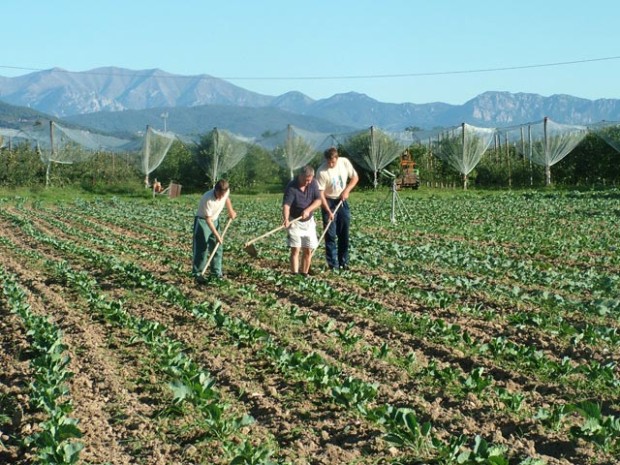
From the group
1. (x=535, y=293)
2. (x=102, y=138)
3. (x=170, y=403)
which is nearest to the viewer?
(x=170, y=403)

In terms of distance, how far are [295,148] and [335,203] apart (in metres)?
24.5

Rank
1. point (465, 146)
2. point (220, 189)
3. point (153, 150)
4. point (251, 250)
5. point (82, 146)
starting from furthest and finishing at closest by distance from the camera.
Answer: point (82, 146)
point (153, 150)
point (465, 146)
point (251, 250)
point (220, 189)

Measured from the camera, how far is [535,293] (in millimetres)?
10102

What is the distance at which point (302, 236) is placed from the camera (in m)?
11.9

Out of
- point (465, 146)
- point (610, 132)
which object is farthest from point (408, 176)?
point (610, 132)

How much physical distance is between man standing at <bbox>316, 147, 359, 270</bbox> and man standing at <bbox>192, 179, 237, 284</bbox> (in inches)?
57.0

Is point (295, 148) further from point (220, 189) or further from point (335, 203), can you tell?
point (220, 189)

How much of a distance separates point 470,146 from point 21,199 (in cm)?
1672

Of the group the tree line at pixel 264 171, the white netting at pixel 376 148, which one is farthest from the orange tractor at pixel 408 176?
the white netting at pixel 376 148

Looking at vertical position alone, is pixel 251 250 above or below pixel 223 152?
below

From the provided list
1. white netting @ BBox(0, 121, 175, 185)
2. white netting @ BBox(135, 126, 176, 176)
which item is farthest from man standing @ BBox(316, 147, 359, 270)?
white netting @ BBox(135, 126, 176, 176)

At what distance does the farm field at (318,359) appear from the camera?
209 inches

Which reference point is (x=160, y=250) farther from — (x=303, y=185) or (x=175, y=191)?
(x=175, y=191)

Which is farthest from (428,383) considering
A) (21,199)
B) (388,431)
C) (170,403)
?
(21,199)
